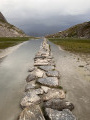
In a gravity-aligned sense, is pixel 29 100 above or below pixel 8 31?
below

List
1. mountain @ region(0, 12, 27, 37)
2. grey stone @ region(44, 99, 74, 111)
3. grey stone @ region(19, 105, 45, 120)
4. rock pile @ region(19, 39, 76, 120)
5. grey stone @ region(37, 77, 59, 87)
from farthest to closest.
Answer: mountain @ region(0, 12, 27, 37)
grey stone @ region(37, 77, 59, 87)
grey stone @ region(44, 99, 74, 111)
rock pile @ region(19, 39, 76, 120)
grey stone @ region(19, 105, 45, 120)

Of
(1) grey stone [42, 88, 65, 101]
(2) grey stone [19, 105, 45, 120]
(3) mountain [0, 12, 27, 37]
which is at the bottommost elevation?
(1) grey stone [42, 88, 65, 101]

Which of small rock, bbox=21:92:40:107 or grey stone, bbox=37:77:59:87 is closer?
small rock, bbox=21:92:40:107

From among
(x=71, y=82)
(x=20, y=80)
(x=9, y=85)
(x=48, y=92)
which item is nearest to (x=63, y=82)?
(x=71, y=82)

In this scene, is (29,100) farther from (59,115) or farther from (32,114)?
(59,115)

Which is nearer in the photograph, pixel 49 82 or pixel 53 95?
pixel 53 95

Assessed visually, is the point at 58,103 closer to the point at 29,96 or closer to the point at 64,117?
the point at 64,117

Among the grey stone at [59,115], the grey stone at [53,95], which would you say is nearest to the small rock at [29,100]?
the grey stone at [53,95]

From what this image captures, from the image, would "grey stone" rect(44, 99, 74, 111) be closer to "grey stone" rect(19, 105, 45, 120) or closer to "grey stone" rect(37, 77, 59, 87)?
"grey stone" rect(19, 105, 45, 120)

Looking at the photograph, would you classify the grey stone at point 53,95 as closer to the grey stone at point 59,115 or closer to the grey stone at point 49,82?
the grey stone at point 49,82

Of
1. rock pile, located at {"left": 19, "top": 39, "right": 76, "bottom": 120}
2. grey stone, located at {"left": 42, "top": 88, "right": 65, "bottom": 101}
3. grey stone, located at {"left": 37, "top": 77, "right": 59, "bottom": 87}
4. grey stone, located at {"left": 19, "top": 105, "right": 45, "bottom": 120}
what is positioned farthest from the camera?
grey stone, located at {"left": 37, "top": 77, "right": 59, "bottom": 87}

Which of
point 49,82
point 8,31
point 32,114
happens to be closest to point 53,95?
point 49,82

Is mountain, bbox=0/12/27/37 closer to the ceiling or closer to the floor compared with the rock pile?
closer to the ceiling

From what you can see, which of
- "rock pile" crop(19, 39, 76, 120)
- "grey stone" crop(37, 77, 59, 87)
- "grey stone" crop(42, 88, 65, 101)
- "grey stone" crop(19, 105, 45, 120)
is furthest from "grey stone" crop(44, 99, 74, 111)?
"grey stone" crop(37, 77, 59, 87)
